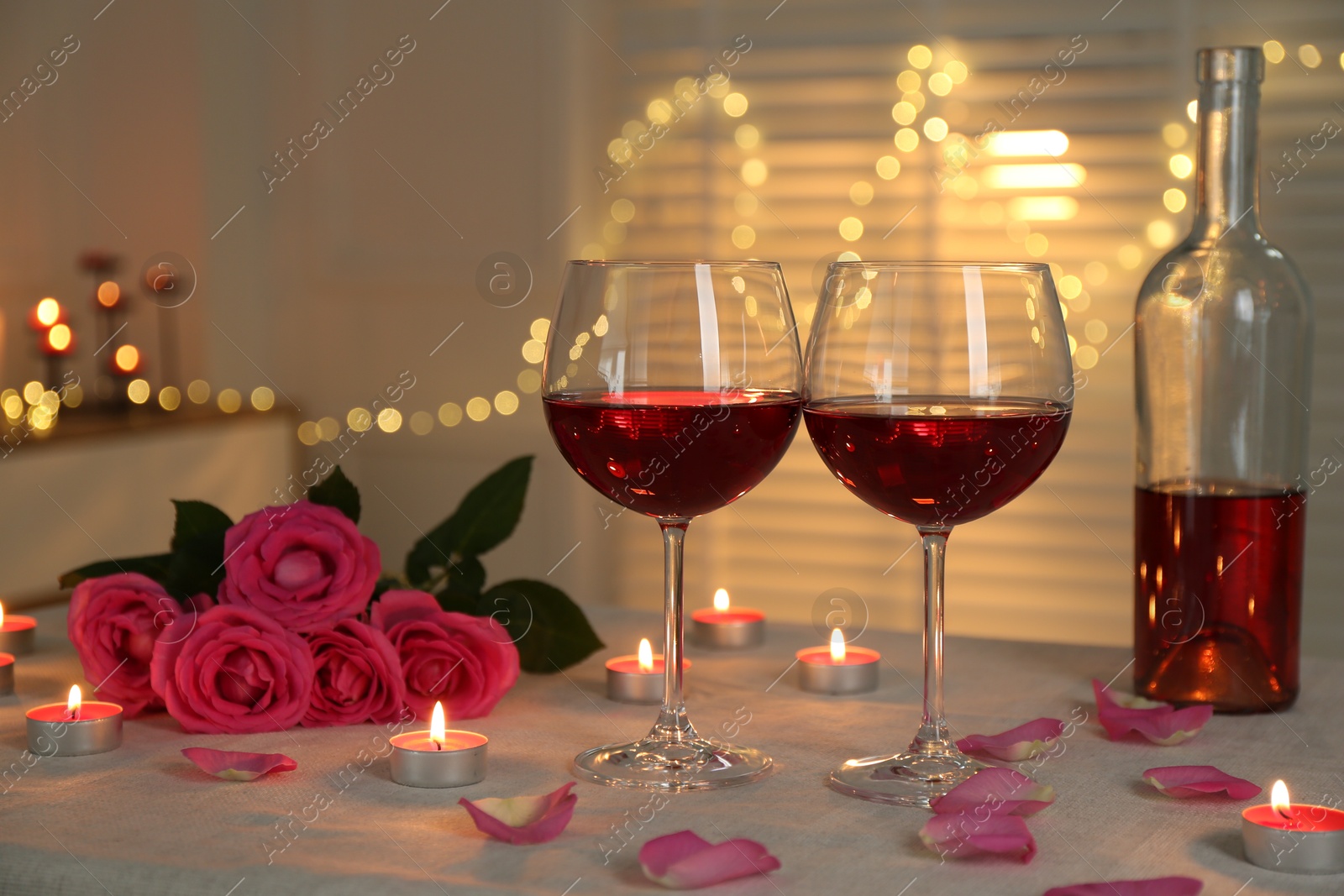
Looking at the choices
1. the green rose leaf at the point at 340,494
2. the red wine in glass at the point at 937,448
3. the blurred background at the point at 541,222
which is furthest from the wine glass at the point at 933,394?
the blurred background at the point at 541,222

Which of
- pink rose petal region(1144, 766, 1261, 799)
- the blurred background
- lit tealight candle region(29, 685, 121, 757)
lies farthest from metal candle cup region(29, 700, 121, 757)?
the blurred background

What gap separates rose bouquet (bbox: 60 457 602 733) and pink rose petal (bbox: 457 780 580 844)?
19cm

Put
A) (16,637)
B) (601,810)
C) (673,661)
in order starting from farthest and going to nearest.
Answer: (16,637) < (673,661) < (601,810)

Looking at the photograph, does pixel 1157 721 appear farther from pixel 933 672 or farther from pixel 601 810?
pixel 601 810

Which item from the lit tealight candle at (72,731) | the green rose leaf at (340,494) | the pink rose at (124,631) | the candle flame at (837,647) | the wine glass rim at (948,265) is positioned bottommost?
the lit tealight candle at (72,731)

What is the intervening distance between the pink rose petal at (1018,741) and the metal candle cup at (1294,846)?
0.16 meters

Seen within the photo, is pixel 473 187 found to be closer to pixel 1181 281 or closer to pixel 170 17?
pixel 170 17

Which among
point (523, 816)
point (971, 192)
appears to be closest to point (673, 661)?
point (523, 816)

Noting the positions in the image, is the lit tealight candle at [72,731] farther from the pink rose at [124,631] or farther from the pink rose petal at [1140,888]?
the pink rose petal at [1140,888]

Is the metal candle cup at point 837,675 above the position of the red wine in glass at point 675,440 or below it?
below

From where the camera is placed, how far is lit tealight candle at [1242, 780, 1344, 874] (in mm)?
572

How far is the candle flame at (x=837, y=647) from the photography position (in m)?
0.94

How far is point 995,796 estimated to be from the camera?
0.64m

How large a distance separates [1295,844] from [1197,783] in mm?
104
